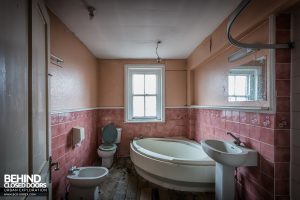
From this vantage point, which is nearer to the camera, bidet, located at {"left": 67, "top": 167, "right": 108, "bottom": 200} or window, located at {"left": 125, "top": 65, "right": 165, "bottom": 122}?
bidet, located at {"left": 67, "top": 167, "right": 108, "bottom": 200}

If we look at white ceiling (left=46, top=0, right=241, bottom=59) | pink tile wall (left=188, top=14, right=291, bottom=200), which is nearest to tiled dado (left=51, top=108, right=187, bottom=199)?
white ceiling (left=46, top=0, right=241, bottom=59)

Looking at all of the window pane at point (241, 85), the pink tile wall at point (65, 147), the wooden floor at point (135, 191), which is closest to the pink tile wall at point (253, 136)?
the pink tile wall at point (65, 147)

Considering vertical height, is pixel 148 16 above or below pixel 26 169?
above

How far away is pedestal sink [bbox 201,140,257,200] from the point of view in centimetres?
175

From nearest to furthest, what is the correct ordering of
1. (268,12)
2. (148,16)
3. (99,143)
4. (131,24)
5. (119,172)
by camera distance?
(268,12) < (148,16) < (131,24) < (119,172) < (99,143)

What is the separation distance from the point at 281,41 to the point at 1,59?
6.49ft

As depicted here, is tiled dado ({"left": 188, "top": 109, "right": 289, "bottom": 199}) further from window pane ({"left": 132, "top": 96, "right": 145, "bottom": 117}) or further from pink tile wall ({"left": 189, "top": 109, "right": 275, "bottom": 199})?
window pane ({"left": 132, "top": 96, "right": 145, "bottom": 117})

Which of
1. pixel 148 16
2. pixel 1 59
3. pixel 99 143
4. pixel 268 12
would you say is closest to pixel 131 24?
pixel 148 16

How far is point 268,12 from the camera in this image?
1597 mm

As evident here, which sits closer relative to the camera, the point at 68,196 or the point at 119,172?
the point at 68,196

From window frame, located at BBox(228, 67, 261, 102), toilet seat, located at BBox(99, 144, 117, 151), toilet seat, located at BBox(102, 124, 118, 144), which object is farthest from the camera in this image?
toilet seat, located at BBox(102, 124, 118, 144)

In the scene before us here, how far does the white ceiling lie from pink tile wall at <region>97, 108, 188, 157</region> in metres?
1.52

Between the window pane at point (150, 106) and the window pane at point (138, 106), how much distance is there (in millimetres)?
122

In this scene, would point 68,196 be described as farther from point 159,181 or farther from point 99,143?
point 99,143
